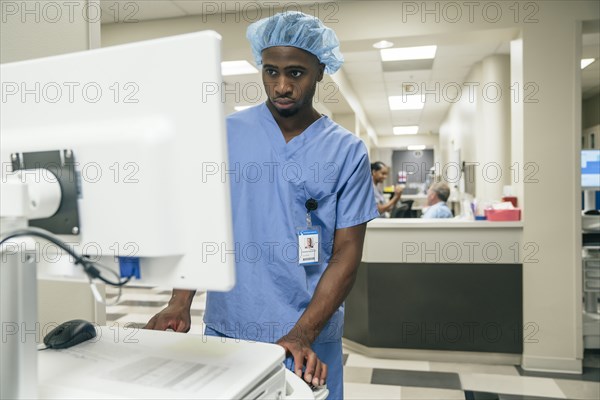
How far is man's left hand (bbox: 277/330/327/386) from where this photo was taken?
85cm

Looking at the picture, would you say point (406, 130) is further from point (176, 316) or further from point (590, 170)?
point (176, 316)

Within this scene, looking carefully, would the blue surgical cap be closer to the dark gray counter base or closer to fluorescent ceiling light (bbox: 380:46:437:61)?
the dark gray counter base

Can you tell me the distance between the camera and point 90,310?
146 centimetres

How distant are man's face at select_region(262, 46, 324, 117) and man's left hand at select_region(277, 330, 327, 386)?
528 millimetres

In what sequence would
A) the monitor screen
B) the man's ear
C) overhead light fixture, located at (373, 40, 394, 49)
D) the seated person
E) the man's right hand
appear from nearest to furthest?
the man's right hand < the man's ear < the monitor screen < overhead light fixture, located at (373, 40, 394, 49) < the seated person

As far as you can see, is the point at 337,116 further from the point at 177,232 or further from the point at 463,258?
the point at 177,232

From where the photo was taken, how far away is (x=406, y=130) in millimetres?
12875

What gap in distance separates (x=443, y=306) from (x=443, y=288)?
0.34 ft

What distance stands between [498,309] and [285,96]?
2291mm

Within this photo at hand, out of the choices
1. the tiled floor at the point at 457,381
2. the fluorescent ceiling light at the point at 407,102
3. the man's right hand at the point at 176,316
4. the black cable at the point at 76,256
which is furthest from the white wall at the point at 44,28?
the fluorescent ceiling light at the point at 407,102

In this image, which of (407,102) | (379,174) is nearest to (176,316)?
(379,174)

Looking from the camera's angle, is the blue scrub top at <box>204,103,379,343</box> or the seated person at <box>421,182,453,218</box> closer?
the blue scrub top at <box>204,103,379,343</box>

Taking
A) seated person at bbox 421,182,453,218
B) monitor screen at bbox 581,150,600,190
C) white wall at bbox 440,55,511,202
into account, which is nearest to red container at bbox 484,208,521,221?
monitor screen at bbox 581,150,600,190

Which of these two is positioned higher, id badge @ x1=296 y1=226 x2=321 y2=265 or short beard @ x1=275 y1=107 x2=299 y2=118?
short beard @ x1=275 y1=107 x2=299 y2=118
